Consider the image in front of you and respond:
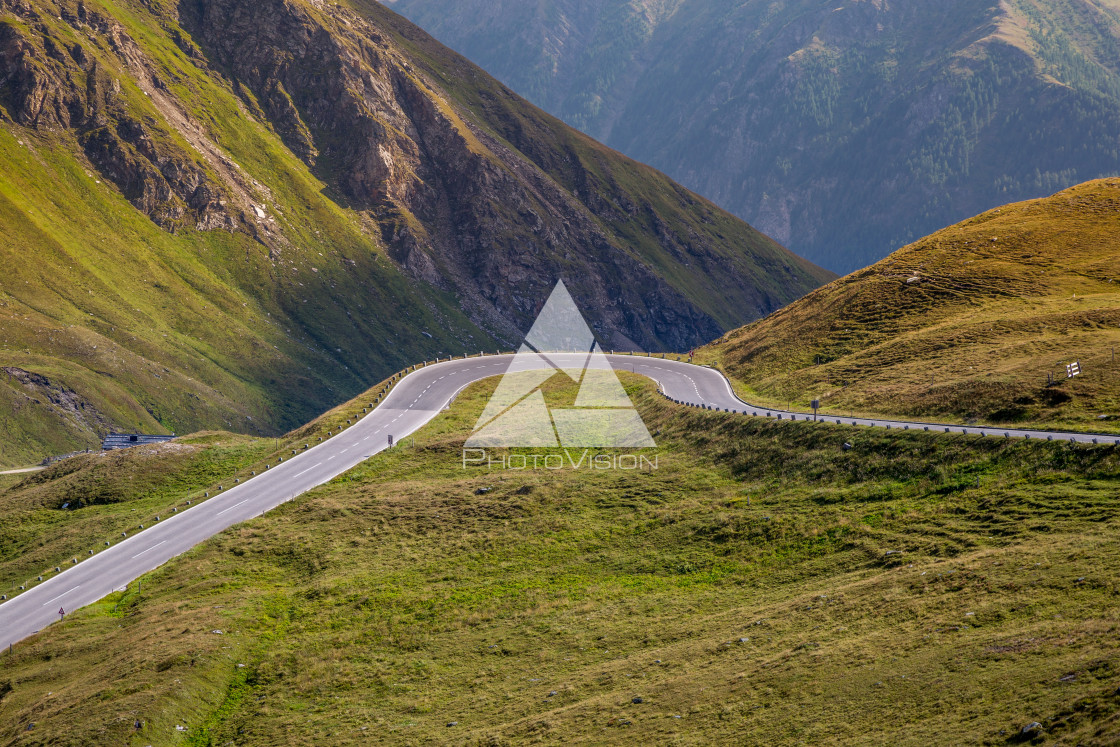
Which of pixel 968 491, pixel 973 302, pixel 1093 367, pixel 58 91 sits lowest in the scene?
pixel 968 491

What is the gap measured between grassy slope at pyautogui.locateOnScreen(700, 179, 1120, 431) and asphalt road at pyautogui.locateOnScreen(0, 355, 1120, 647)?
3.55 meters

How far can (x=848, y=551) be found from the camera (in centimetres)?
3328

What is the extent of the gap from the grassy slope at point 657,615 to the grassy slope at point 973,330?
26.4ft

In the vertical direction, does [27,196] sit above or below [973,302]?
above

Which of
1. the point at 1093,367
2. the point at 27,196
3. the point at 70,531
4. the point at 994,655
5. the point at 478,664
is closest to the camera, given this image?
the point at 994,655

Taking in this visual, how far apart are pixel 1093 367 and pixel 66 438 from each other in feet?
369

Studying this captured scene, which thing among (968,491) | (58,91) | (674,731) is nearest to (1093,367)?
(968,491)

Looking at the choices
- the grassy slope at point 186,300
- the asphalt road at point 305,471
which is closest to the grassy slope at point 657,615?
the asphalt road at point 305,471

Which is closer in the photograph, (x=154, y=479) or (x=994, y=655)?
(x=994, y=655)

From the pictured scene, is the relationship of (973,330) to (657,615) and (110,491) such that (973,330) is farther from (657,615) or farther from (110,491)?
(110,491)

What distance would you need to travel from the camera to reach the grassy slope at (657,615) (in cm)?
2236

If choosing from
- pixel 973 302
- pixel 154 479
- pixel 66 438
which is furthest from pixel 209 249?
pixel 973 302

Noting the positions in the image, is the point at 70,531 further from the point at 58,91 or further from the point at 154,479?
the point at 58,91

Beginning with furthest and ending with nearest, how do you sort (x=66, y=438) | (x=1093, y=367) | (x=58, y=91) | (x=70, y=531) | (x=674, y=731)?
(x=58, y=91) < (x=66, y=438) < (x=70, y=531) < (x=1093, y=367) < (x=674, y=731)
